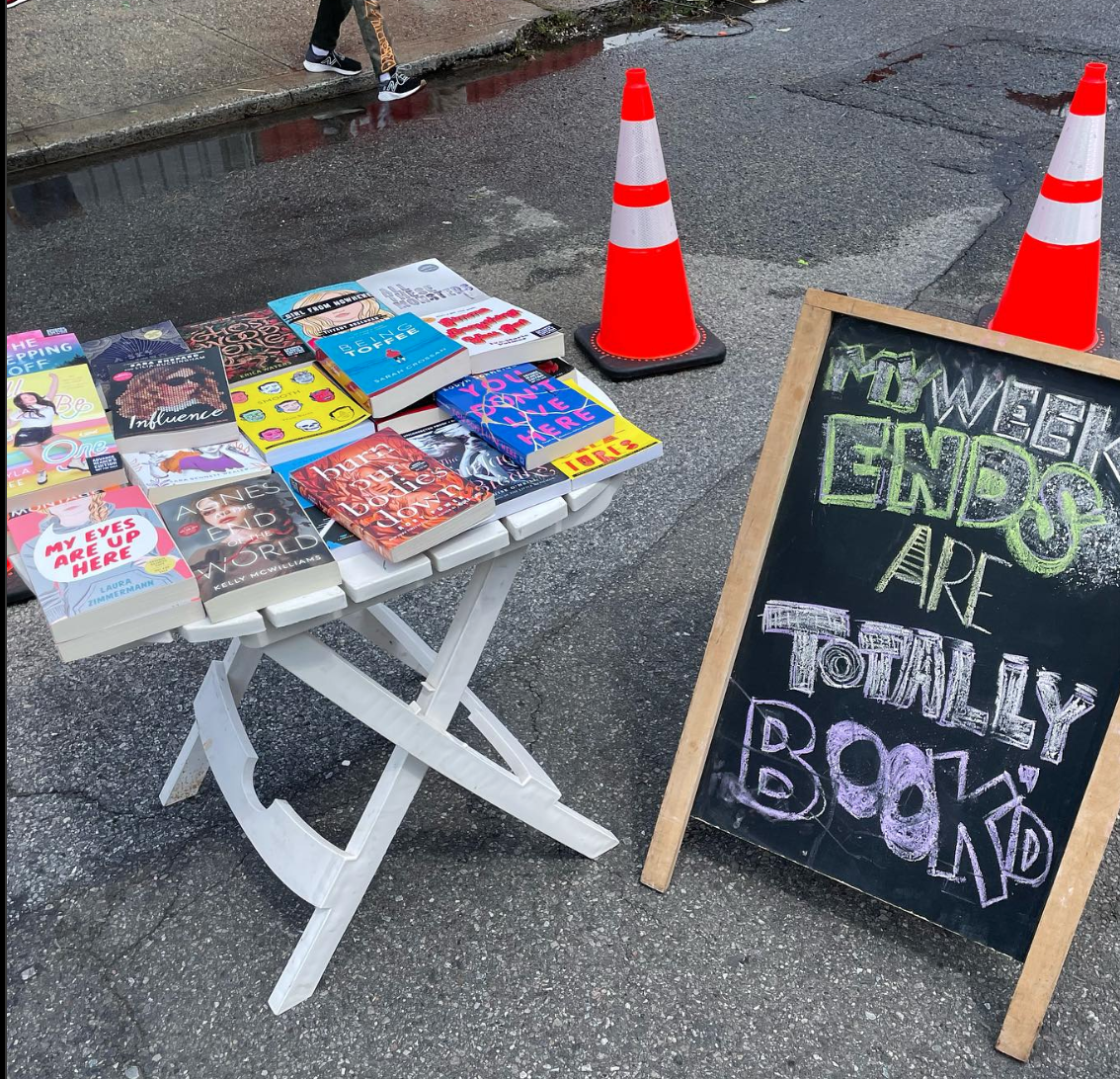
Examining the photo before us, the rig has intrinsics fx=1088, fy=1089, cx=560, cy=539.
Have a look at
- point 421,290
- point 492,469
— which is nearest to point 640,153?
point 421,290

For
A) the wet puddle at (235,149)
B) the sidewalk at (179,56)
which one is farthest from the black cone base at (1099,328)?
the sidewalk at (179,56)

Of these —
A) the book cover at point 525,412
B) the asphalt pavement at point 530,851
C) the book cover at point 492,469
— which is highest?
the book cover at point 525,412

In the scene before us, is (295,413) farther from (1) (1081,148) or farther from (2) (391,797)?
(1) (1081,148)

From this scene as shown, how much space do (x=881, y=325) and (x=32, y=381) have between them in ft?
5.24

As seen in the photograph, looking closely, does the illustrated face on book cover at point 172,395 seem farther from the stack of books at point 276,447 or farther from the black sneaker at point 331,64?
the black sneaker at point 331,64

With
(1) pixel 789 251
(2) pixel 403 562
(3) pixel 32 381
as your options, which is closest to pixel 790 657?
(2) pixel 403 562

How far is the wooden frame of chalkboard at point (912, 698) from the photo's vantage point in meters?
1.84

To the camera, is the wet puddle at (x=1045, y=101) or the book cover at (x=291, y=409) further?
the wet puddle at (x=1045, y=101)

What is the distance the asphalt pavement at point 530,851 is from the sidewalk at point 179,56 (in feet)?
4.98

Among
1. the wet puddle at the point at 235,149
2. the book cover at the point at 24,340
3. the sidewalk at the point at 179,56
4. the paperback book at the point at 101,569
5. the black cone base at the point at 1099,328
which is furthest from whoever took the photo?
the sidewalk at the point at 179,56

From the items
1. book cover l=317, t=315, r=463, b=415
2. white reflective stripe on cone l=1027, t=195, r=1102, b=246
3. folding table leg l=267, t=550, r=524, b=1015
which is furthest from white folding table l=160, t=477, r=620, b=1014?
white reflective stripe on cone l=1027, t=195, r=1102, b=246

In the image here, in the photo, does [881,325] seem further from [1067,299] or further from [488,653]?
[1067,299]

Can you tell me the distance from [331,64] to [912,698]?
646cm

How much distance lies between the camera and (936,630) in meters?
1.96
